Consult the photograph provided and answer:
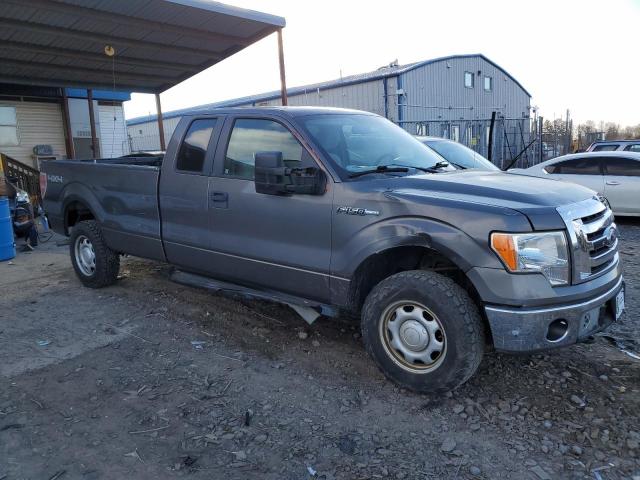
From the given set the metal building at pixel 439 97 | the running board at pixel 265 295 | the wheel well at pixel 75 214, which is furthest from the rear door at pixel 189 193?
the metal building at pixel 439 97

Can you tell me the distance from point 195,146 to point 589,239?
341 centimetres

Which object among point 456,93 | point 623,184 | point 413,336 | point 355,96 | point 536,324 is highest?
point 456,93

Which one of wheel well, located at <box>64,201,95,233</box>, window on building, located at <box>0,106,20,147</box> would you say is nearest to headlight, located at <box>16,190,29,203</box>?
wheel well, located at <box>64,201,95,233</box>

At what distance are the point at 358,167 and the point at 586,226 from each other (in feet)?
5.36

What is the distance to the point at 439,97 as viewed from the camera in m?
26.2

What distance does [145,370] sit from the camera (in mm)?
3994

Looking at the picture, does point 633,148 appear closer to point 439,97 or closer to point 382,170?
point 382,170

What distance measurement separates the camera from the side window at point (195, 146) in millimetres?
4746

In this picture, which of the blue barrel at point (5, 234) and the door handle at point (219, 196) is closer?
the door handle at point (219, 196)

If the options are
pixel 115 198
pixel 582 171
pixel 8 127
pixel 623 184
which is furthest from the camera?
pixel 8 127

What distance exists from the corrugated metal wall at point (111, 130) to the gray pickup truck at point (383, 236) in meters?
15.6

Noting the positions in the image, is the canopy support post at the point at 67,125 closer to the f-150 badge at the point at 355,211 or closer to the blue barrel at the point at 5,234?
the blue barrel at the point at 5,234

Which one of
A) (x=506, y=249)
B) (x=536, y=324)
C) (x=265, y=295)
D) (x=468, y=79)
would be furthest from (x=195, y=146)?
(x=468, y=79)

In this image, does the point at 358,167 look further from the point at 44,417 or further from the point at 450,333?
the point at 44,417
